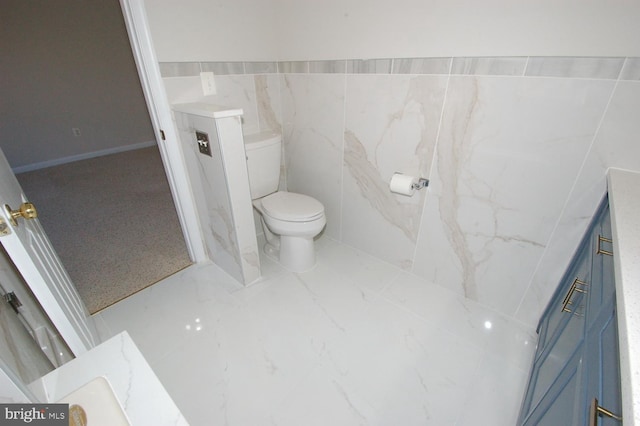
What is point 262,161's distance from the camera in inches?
74.0

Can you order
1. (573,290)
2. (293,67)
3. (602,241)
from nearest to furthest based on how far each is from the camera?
(602,241)
(573,290)
(293,67)

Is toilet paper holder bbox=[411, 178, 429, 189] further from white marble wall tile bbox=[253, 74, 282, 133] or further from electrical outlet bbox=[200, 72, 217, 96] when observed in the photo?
electrical outlet bbox=[200, 72, 217, 96]

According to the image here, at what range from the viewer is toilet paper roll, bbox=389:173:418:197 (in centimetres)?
159

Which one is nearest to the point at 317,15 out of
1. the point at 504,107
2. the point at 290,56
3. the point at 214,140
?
→ the point at 290,56

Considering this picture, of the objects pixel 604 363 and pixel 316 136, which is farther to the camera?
pixel 316 136

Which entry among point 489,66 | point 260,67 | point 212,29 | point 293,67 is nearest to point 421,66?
point 489,66

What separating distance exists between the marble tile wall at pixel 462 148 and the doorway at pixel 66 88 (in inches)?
70.4

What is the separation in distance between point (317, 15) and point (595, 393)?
6.41ft

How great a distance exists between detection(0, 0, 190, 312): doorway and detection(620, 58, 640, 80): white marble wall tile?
322 cm

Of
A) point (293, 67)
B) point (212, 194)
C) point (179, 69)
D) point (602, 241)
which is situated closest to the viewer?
point (602, 241)

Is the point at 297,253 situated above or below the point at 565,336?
below

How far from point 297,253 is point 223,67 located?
48.7 inches

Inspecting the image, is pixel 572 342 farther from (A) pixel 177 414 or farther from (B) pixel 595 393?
(A) pixel 177 414

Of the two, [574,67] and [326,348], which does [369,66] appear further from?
[326,348]
